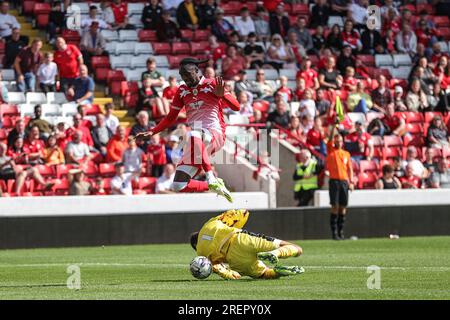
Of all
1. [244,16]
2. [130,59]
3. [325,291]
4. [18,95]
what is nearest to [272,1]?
[244,16]

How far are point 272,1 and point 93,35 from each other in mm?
6143

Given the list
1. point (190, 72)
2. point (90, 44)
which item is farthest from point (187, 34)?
point (190, 72)

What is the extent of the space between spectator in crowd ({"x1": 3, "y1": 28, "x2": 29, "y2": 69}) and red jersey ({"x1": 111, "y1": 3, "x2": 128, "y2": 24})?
2.92m

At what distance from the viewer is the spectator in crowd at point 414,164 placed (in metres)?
29.1

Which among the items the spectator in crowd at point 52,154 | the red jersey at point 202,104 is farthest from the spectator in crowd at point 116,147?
the red jersey at point 202,104

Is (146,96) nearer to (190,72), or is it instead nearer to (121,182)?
(121,182)

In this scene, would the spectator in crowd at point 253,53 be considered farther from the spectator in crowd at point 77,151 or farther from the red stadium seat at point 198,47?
the spectator in crowd at point 77,151

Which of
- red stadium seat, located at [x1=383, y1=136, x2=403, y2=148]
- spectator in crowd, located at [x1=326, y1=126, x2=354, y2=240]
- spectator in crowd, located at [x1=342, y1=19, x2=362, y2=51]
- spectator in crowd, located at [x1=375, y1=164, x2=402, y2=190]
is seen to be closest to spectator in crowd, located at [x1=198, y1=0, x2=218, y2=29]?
spectator in crowd, located at [x1=342, y1=19, x2=362, y2=51]

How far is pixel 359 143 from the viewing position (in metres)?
28.9

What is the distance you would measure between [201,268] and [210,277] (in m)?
1.05

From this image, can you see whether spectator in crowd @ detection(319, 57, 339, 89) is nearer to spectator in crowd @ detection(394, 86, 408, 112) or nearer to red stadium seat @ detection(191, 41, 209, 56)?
spectator in crowd @ detection(394, 86, 408, 112)

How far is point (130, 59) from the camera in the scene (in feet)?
98.9

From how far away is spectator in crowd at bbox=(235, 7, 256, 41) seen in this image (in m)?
32.0
